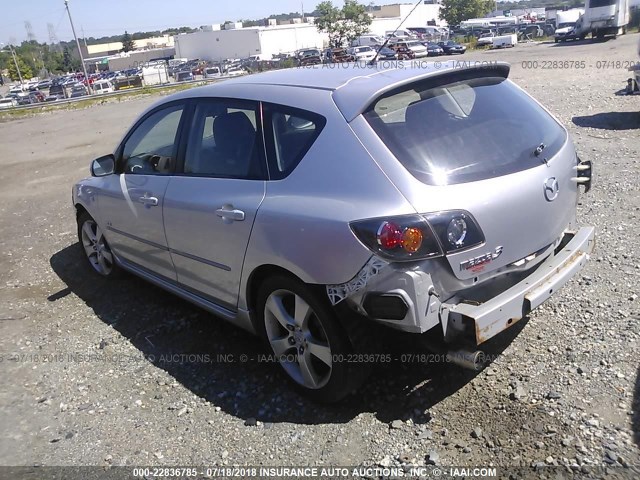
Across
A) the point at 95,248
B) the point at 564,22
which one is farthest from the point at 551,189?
the point at 564,22

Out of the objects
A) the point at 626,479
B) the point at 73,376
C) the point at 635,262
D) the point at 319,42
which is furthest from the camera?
the point at 319,42

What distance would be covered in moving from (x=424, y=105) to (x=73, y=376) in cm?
303

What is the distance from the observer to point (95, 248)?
18.6 feet

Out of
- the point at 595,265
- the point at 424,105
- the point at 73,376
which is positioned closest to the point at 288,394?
the point at 73,376

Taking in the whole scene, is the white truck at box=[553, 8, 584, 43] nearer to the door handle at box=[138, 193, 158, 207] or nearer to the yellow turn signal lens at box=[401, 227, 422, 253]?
the door handle at box=[138, 193, 158, 207]

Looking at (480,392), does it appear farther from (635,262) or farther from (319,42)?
(319,42)

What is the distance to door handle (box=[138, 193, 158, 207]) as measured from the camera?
4250 millimetres

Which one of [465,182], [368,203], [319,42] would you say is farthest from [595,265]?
[319,42]

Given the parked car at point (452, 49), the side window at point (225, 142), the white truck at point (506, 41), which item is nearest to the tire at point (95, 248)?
the side window at point (225, 142)

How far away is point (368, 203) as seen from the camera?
2869mm

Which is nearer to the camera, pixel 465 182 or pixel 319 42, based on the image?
pixel 465 182

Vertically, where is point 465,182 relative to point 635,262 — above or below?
above

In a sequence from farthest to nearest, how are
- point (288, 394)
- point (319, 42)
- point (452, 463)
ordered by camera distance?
1. point (319, 42)
2. point (288, 394)
3. point (452, 463)

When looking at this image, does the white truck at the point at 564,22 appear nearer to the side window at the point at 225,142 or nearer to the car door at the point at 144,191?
the car door at the point at 144,191
